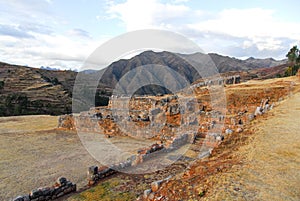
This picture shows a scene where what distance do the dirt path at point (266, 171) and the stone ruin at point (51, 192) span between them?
5051mm

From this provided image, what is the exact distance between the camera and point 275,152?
25.6 feet

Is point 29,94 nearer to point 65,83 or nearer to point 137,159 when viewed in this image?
point 65,83

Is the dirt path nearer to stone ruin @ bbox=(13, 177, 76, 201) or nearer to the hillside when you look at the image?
stone ruin @ bbox=(13, 177, 76, 201)

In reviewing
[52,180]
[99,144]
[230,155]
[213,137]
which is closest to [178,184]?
[230,155]

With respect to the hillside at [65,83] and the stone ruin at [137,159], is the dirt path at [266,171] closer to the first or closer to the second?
the stone ruin at [137,159]

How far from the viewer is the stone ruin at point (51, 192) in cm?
745

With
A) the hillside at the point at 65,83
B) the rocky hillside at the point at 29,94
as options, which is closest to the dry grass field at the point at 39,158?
the hillside at the point at 65,83

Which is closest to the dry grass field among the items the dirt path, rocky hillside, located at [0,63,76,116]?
the dirt path

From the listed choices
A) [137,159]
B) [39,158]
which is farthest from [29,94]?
[137,159]

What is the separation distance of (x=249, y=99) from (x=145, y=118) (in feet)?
32.1

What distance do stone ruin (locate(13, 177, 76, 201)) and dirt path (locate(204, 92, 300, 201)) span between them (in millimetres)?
5051

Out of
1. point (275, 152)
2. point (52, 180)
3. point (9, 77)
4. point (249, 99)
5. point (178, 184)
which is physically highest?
point (9, 77)

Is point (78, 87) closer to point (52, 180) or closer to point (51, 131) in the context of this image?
point (51, 131)

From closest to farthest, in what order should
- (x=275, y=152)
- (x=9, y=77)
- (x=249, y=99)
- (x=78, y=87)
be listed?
(x=275, y=152), (x=249, y=99), (x=78, y=87), (x=9, y=77)
